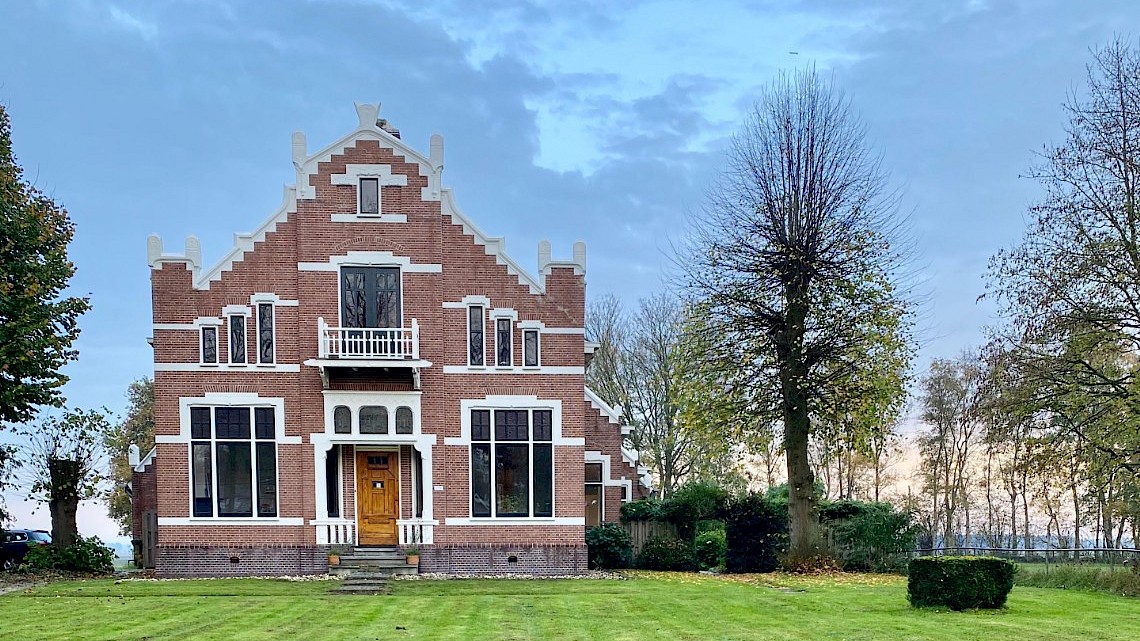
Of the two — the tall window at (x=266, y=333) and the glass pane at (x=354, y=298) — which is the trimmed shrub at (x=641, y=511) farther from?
the tall window at (x=266, y=333)

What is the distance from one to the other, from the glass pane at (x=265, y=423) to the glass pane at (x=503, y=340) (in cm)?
582

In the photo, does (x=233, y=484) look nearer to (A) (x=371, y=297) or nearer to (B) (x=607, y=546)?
(A) (x=371, y=297)

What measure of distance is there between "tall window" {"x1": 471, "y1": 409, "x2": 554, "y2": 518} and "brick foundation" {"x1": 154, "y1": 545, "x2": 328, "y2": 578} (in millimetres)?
4277

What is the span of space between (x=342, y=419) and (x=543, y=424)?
16.7ft

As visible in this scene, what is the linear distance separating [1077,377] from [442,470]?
15226 millimetres

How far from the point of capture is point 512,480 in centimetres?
2584

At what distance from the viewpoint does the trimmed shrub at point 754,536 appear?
27.6m

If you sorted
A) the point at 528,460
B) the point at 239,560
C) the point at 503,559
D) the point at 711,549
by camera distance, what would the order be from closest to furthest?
the point at 239,560, the point at 503,559, the point at 528,460, the point at 711,549

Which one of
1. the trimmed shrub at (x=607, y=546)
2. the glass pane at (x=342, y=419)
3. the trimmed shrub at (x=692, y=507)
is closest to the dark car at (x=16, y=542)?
the glass pane at (x=342, y=419)

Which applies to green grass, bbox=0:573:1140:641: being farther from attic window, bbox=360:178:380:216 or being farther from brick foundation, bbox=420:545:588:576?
attic window, bbox=360:178:380:216

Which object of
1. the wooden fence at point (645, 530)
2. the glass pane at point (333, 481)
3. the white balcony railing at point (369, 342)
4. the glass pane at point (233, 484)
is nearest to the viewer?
the white balcony railing at point (369, 342)

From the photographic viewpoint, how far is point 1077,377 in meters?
22.8

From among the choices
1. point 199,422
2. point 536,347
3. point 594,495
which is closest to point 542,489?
point 536,347

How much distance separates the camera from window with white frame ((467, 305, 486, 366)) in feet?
84.7
